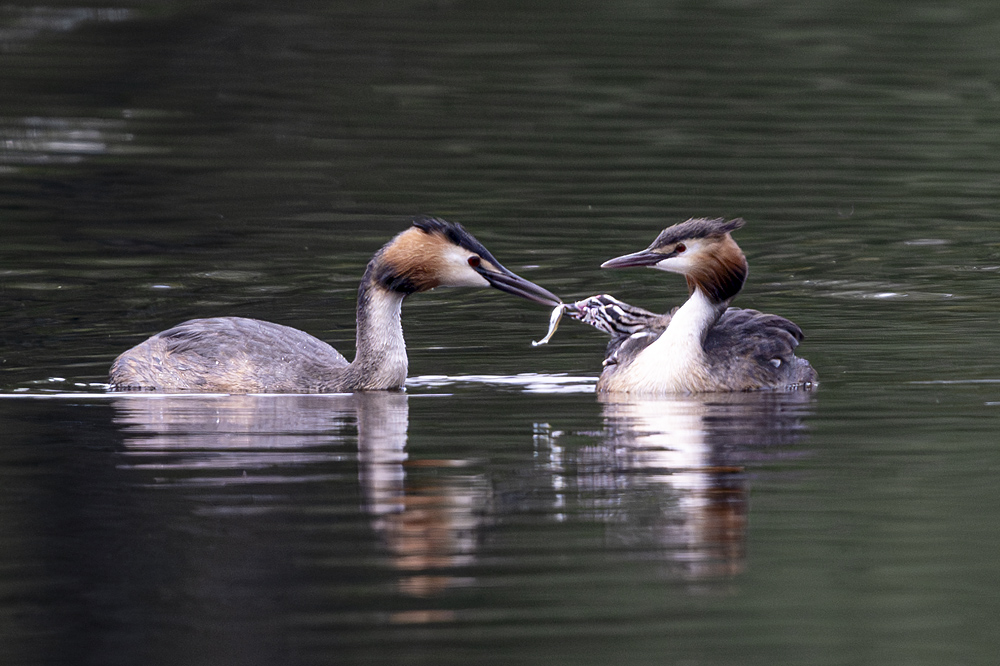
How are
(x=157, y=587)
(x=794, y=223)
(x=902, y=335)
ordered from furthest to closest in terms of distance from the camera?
(x=794, y=223) < (x=902, y=335) < (x=157, y=587)

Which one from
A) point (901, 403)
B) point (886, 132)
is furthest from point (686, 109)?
point (901, 403)

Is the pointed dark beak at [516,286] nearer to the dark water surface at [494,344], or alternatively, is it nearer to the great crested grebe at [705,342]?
the great crested grebe at [705,342]

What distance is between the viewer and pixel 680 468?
8211 millimetres

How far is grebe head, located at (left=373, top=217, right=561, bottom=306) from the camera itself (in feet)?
34.8

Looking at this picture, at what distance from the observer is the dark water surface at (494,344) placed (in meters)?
6.20

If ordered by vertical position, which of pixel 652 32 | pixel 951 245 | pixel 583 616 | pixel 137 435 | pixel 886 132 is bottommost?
pixel 583 616

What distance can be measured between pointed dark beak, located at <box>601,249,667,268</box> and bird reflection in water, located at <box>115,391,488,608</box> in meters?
1.51

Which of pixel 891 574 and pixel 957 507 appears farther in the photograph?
pixel 957 507

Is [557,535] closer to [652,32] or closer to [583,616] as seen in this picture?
[583,616]

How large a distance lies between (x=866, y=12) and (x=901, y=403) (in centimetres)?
2319

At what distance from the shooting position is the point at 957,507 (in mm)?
7473

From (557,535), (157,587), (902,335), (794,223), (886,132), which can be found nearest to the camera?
(157,587)

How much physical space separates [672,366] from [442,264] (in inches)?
58.1

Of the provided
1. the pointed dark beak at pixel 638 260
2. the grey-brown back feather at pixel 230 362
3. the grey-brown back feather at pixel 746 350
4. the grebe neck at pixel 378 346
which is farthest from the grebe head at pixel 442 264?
the grey-brown back feather at pixel 746 350
